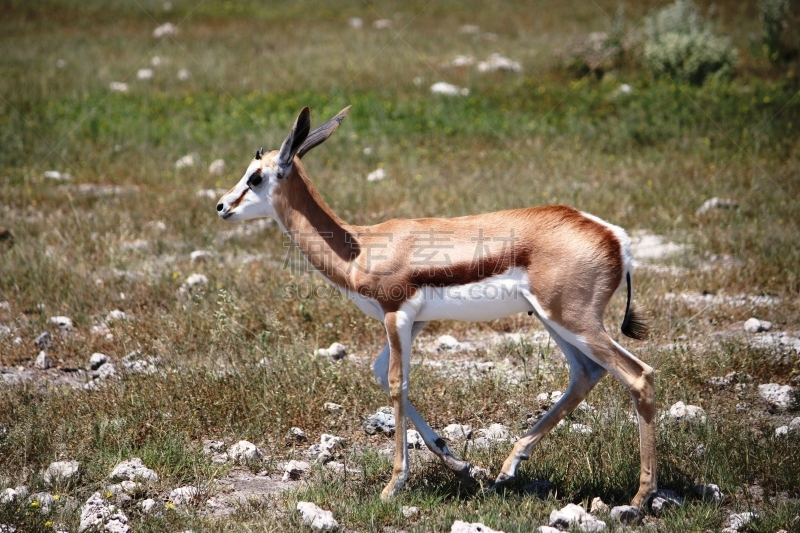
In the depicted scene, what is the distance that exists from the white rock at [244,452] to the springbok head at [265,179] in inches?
60.0

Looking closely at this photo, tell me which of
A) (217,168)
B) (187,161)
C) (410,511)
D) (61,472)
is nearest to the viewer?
(410,511)

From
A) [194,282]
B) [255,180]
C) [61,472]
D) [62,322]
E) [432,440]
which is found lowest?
[62,322]

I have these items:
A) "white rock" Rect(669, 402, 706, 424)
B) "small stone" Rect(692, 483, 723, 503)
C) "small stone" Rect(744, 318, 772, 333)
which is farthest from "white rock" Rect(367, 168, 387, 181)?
"small stone" Rect(692, 483, 723, 503)

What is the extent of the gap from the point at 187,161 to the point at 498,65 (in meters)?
7.55

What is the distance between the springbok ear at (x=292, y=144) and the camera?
4.99 meters

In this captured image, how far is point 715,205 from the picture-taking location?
978 cm

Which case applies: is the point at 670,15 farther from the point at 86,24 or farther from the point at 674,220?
the point at 86,24

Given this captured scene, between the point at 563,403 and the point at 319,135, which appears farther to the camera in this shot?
the point at 319,135

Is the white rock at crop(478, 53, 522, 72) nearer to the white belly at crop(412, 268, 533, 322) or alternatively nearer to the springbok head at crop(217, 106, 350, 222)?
the springbok head at crop(217, 106, 350, 222)

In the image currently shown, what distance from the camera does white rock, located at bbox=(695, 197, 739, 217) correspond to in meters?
9.71

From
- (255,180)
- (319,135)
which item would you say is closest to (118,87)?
(255,180)

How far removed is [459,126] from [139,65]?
28.9 feet

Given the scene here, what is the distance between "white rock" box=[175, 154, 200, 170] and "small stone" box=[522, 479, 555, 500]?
8533 millimetres

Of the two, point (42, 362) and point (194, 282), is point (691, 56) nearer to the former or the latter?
point (194, 282)
